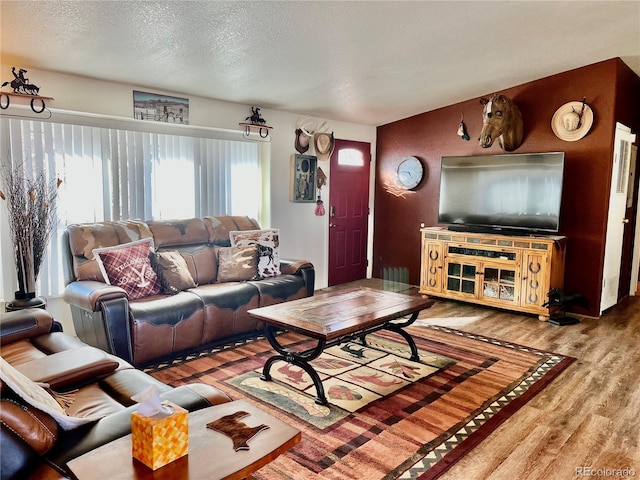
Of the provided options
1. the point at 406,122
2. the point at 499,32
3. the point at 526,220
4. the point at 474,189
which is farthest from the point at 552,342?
the point at 406,122

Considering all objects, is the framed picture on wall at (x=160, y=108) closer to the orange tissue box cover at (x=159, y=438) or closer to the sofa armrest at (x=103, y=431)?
the sofa armrest at (x=103, y=431)

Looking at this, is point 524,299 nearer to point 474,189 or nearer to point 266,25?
point 474,189

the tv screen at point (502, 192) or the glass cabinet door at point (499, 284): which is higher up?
the tv screen at point (502, 192)

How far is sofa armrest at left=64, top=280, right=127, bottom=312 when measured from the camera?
2.99 m

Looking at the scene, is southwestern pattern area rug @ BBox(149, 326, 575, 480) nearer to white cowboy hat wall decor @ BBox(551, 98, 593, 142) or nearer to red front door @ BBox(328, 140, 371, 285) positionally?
red front door @ BBox(328, 140, 371, 285)

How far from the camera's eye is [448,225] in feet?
18.6

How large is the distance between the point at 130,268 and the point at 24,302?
0.72 metres

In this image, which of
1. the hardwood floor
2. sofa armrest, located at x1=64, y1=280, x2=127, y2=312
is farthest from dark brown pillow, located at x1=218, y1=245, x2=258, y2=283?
the hardwood floor

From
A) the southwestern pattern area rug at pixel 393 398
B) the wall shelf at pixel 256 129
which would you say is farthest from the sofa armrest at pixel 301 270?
the wall shelf at pixel 256 129

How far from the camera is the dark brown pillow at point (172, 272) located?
3658mm

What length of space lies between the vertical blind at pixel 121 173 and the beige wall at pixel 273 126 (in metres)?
0.19

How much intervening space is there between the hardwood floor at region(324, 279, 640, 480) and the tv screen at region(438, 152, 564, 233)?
1.20m

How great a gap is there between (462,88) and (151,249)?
367 cm

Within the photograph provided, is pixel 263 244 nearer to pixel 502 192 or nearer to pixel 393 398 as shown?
pixel 393 398
